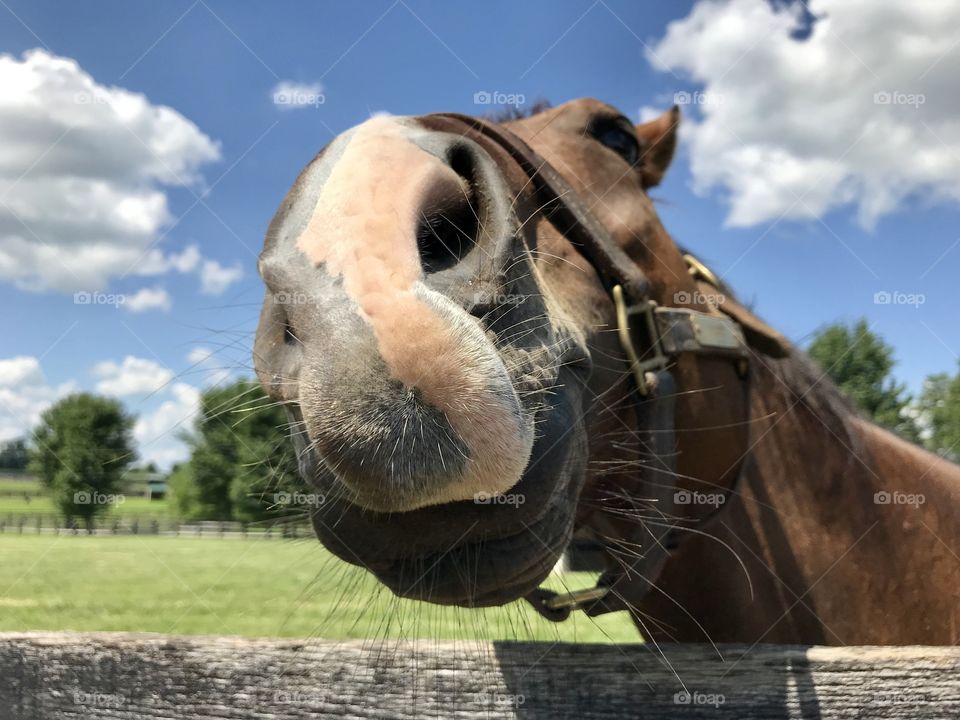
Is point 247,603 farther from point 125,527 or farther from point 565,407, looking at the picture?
point 125,527

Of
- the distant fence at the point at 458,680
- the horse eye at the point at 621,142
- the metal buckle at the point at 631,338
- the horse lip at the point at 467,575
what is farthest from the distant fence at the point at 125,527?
the horse lip at the point at 467,575

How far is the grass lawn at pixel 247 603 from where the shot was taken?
1.73 metres

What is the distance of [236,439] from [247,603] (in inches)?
495

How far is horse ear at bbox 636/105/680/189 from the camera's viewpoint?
2564 millimetres

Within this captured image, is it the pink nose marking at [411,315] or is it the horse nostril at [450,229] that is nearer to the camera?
the pink nose marking at [411,315]

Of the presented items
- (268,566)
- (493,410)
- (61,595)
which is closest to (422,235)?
(493,410)

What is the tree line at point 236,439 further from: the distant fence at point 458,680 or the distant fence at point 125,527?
the distant fence at point 125,527

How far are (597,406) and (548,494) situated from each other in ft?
1.31

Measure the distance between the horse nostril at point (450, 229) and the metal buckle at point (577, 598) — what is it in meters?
1.04

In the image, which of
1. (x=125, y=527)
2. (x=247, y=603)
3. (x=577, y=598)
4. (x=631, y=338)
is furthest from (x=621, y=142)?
(x=125, y=527)


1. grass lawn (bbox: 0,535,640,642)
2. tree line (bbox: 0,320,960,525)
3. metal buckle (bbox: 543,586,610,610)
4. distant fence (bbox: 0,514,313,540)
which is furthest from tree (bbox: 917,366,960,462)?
distant fence (bbox: 0,514,313,540)

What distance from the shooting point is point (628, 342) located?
1.83 meters

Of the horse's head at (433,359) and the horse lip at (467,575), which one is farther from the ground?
the horse's head at (433,359)

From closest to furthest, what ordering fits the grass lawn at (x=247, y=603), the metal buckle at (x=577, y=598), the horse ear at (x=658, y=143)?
the grass lawn at (x=247, y=603) → the metal buckle at (x=577, y=598) → the horse ear at (x=658, y=143)
